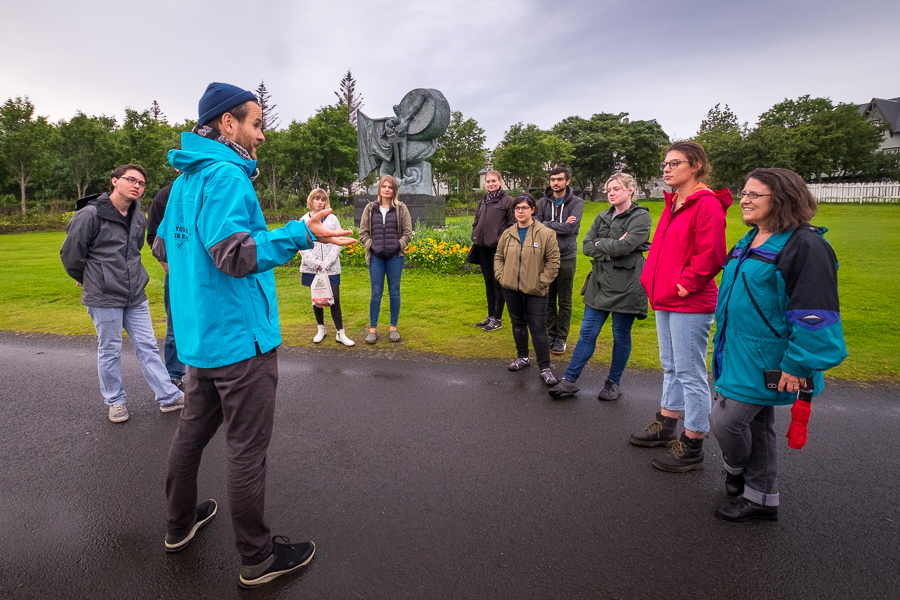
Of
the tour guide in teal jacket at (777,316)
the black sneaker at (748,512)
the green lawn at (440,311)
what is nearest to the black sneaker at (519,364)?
the green lawn at (440,311)

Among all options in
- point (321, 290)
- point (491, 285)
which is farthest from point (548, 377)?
point (321, 290)

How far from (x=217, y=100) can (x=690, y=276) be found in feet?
9.43

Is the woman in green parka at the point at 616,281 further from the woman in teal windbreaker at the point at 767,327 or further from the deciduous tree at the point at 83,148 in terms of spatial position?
the deciduous tree at the point at 83,148

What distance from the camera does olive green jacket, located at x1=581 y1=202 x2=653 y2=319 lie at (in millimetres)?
4270

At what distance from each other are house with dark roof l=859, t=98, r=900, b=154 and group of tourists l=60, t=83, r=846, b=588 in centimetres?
6963

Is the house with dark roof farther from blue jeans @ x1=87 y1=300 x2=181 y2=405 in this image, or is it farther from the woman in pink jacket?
blue jeans @ x1=87 y1=300 x2=181 y2=405

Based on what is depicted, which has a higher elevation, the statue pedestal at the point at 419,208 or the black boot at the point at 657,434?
the statue pedestal at the point at 419,208

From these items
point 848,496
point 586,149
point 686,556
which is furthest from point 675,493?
point 586,149

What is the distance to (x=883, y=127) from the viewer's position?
50.2 metres

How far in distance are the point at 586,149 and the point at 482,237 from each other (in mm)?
49572

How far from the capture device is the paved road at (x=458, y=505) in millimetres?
2367

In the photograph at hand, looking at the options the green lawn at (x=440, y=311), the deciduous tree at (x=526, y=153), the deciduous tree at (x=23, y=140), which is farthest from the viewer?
the deciduous tree at (x=526, y=153)

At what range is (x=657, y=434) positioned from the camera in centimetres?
365

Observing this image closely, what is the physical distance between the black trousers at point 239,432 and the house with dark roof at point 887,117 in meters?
72.3
